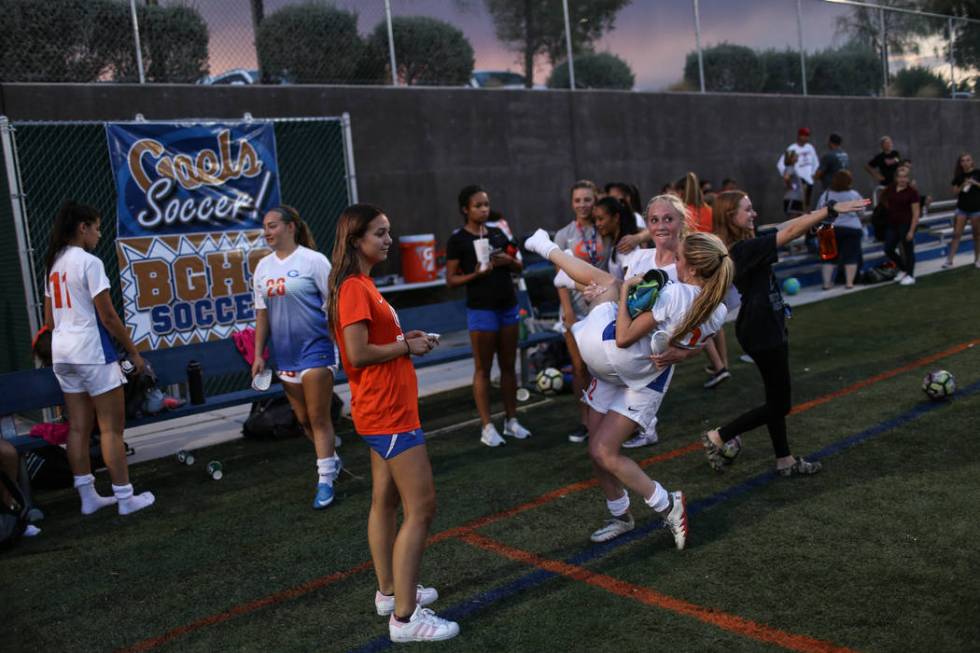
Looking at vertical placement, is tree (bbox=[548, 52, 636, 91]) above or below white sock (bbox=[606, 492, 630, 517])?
above

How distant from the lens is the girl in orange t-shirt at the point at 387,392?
12.0 feet

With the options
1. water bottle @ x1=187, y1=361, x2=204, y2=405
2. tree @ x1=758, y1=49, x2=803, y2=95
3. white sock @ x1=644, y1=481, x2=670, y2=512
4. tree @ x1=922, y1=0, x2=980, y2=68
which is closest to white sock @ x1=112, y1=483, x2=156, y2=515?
water bottle @ x1=187, y1=361, x2=204, y2=405

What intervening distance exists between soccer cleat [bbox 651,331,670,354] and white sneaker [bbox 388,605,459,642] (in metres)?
1.66

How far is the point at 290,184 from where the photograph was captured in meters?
10.2

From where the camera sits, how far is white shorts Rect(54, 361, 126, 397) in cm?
582

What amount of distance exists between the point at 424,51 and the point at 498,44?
176 cm

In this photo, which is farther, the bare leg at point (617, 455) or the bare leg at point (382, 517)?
the bare leg at point (617, 455)

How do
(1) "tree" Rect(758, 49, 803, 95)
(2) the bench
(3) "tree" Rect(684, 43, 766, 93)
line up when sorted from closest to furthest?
(2) the bench → (3) "tree" Rect(684, 43, 766, 93) → (1) "tree" Rect(758, 49, 803, 95)

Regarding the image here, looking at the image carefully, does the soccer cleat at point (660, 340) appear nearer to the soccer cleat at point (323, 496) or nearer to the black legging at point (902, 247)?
the soccer cleat at point (323, 496)

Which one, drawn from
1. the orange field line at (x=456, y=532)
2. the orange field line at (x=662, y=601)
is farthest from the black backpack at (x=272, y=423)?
the orange field line at (x=662, y=601)

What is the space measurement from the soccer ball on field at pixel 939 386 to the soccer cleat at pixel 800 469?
6.21 feet

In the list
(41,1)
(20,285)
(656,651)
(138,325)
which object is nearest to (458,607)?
(656,651)

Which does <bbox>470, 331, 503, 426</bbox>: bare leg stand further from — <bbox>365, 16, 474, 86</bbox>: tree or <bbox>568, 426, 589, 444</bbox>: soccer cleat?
<bbox>365, 16, 474, 86</bbox>: tree

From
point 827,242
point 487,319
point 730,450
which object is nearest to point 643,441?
point 730,450
